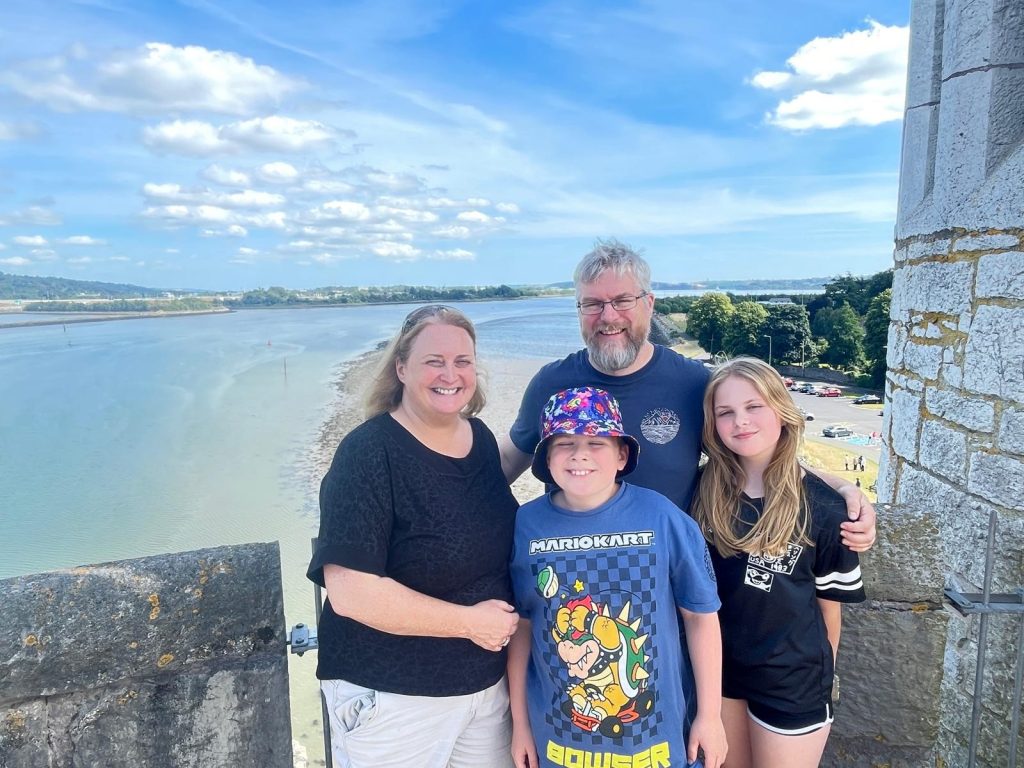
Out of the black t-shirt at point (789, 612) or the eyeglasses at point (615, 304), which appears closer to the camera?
the black t-shirt at point (789, 612)

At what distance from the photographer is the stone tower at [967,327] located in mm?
2754

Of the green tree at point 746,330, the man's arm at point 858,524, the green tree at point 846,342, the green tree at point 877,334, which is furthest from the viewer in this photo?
the green tree at point 746,330

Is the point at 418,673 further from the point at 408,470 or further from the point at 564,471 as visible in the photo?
the point at 564,471

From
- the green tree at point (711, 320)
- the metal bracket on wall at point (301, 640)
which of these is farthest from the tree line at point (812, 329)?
the metal bracket on wall at point (301, 640)

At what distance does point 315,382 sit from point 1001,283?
44229mm

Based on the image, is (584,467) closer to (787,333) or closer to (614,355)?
(614,355)

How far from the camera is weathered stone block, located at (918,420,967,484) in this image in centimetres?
305

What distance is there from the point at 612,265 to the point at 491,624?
1325 millimetres

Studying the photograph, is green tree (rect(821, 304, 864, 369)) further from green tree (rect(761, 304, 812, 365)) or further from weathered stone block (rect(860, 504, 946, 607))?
weathered stone block (rect(860, 504, 946, 607))

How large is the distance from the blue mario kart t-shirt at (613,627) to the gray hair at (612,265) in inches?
37.4

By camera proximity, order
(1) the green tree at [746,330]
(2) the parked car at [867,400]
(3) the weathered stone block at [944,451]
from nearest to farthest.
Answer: (3) the weathered stone block at [944,451]
(2) the parked car at [867,400]
(1) the green tree at [746,330]

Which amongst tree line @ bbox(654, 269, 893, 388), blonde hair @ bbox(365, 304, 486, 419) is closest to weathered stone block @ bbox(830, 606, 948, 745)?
blonde hair @ bbox(365, 304, 486, 419)

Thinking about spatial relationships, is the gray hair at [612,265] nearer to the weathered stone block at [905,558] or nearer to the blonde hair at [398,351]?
the blonde hair at [398,351]

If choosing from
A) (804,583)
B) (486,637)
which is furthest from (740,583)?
(486,637)
